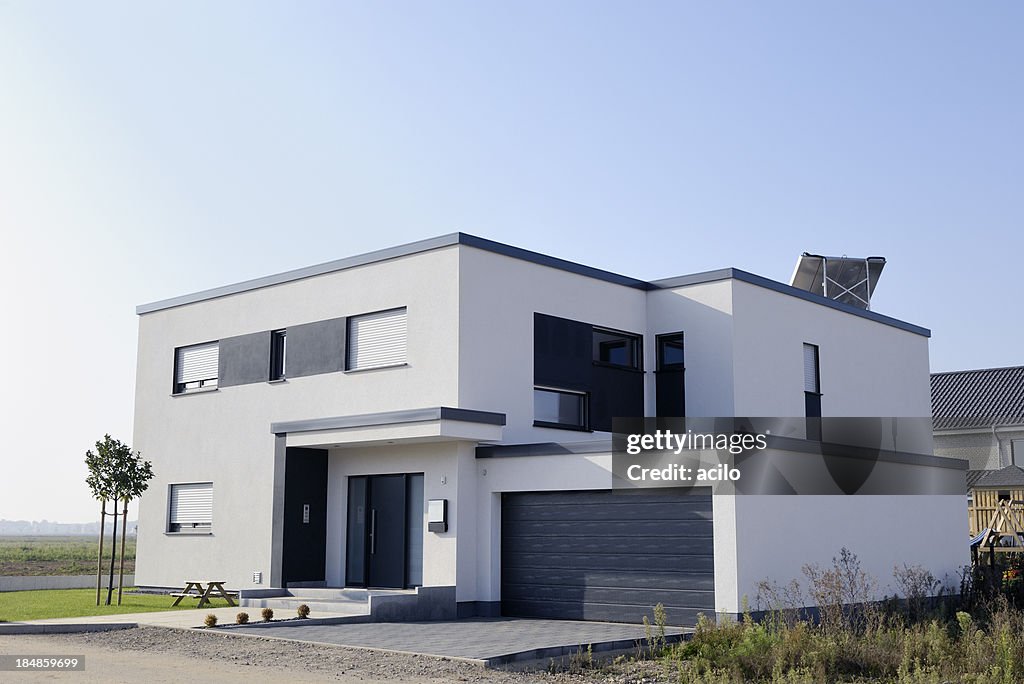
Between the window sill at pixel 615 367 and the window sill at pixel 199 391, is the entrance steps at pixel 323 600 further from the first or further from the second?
the window sill at pixel 615 367

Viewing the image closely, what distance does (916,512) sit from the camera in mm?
19266

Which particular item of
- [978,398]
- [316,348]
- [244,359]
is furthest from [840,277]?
[978,398]

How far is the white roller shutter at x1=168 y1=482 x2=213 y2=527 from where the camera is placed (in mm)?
22859

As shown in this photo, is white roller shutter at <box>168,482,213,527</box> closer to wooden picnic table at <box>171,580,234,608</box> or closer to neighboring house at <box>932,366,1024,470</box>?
wooden picnic table at <box>171,580,234,608</box>

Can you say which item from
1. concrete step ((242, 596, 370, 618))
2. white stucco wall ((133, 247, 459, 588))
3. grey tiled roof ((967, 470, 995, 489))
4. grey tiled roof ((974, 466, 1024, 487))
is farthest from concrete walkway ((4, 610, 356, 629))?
grey tiled roof ((967, 470, 995, 489))

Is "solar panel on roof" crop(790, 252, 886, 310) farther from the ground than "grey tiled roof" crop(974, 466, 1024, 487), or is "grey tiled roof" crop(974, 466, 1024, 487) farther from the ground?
"solar panel on roof" crop(790, 252, 886, 310)

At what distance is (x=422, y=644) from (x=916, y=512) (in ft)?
32.7

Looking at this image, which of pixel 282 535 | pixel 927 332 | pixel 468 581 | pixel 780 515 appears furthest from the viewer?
pixel 927 332

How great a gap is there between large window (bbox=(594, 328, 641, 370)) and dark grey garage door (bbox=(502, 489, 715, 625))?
415 centimetres

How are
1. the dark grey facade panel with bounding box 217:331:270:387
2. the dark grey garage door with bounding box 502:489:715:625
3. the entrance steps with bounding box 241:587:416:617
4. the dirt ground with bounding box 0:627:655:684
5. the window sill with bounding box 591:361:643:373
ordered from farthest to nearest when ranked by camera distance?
1. the dark grey facade panel with bounding box 217:331:270:387
2. the window sill with bounding box 591:361:643:373
3. the entrance steps with bounding box 241:587:416:617
4. the dark grey garage door with bounding box 502:489:715:625
5. the dirt ground with bounding box 0:627:655:684

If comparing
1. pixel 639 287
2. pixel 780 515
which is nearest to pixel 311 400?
pixel 639 287

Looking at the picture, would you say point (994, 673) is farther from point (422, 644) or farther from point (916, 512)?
point (916, 512)

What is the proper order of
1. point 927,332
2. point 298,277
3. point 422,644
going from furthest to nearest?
1. point 927,332
2. point 298,277
3. point 422,644
